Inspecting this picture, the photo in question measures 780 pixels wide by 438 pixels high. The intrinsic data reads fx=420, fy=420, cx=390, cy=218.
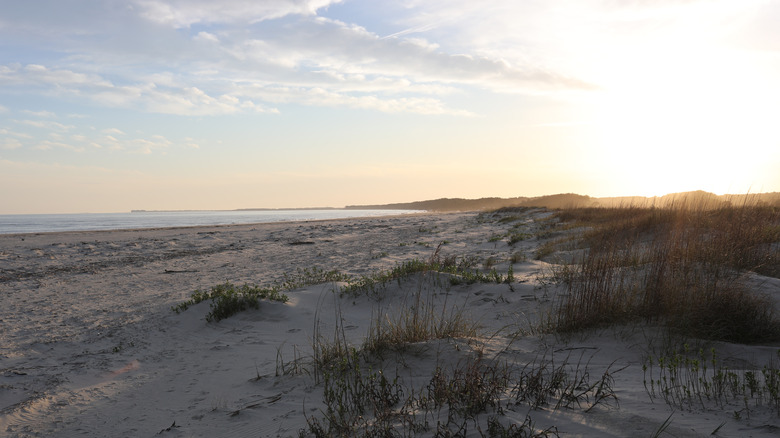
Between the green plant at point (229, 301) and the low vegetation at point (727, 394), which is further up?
the low vegetation at point (727, 394)

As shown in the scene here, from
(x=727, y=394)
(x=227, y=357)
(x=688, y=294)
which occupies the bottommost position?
(x=227, y=357)

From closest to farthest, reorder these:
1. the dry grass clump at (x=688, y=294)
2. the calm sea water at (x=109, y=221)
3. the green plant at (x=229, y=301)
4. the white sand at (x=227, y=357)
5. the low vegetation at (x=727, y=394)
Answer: the low vegetation at (x=727, y=394) < the white sand at (x=227, y=357) < the dry grass clump at (x=688, y=294) < the green plant at (x=229, y=301) < the calm sea water at (x=109, y=221)

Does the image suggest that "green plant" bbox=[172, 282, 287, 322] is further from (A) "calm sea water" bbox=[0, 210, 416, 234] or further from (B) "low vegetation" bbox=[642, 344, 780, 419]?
(A) "calm sea water" bbox=[0, 210, 416, 234]

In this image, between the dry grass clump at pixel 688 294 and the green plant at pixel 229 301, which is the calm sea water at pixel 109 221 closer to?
the green plant at pixel 229 301

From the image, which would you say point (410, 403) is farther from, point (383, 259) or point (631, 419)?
point (383, 259)

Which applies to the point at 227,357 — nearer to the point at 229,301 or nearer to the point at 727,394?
the point at 229,301

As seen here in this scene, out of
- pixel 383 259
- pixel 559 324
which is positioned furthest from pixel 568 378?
pixel 383 259

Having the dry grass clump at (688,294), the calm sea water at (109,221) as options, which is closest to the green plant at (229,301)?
the dry grass clump at (688,294)

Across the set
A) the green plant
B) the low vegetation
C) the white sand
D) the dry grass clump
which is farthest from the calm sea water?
the low vegetation

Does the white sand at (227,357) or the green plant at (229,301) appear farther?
the green plant at (229,301)

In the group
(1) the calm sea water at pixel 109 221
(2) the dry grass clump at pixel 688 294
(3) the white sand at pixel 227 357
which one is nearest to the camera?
(3) the white sand at pixel 227 357

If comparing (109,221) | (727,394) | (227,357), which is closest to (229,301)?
(227,357)

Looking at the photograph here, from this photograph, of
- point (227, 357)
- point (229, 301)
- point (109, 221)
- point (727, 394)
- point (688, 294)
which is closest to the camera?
point (727, 394)

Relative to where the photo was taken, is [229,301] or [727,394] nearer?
[727,394]
